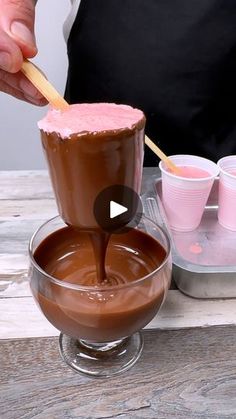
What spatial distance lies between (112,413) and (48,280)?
0.48 feet

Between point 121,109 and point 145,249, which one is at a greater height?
point 121,109

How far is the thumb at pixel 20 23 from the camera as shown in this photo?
2.14 feet

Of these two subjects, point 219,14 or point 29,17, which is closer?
point 29,17

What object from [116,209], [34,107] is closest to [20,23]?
[116,209]

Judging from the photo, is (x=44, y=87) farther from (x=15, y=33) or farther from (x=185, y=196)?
(x=185, y=196)

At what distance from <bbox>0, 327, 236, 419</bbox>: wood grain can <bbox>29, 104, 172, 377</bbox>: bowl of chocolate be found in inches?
0.8

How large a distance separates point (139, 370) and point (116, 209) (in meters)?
0.19

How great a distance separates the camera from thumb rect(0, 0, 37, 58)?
65 cm

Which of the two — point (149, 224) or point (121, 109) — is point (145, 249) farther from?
point (121, 109)

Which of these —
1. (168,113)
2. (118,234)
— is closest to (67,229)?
(118,234)

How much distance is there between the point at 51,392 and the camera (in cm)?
58

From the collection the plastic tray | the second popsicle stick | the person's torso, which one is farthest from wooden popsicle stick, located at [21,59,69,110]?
the person's torso

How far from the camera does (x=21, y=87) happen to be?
815mm

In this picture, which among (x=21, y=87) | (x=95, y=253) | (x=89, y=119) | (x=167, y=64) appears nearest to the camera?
(x=89, y=119)
